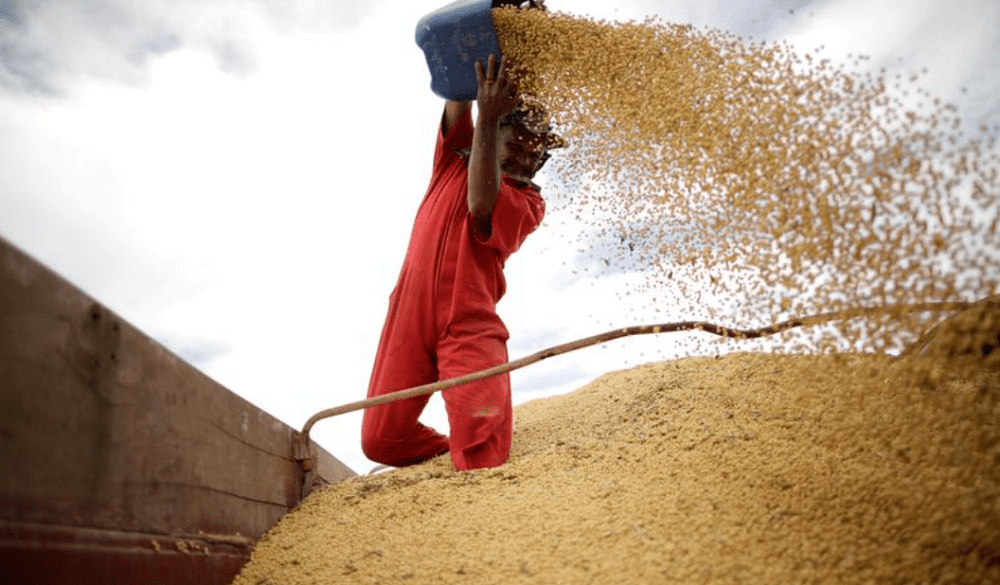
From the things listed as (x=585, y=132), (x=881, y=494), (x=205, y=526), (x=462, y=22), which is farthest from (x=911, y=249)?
(x=205, y=526)

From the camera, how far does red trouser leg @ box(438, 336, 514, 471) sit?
2.21 metres

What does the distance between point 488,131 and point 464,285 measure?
54cm

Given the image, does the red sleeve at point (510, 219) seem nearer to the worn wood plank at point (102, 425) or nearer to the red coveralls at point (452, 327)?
the red coveralls at point (452, 327)

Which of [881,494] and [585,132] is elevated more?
[585,132]

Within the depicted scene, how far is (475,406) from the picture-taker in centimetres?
222

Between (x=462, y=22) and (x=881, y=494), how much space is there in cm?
176

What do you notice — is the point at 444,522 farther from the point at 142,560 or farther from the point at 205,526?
the point at 142,560

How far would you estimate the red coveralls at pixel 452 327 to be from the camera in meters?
2.25

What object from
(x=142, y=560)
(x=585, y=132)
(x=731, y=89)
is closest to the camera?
(x=142, y=560)

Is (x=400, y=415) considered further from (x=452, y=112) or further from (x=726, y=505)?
(x=726, y=505)

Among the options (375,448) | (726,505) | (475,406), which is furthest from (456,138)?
(726,505)

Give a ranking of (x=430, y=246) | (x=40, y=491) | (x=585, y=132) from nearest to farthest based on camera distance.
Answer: (x=40, y=491), (x=585, y=132), (x=430, y=246)

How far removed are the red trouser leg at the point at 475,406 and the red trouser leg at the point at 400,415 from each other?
146mm

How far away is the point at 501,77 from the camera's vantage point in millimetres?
2158
